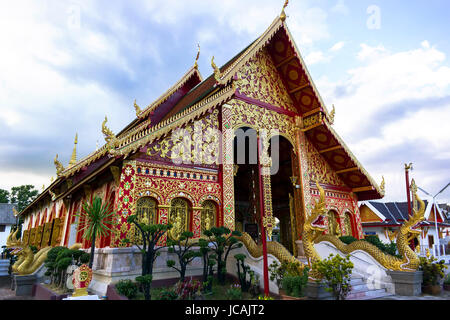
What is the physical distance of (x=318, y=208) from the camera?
625cm

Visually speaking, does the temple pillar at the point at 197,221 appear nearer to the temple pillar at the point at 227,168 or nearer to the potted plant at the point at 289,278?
the temple pillar at the point at 227,168

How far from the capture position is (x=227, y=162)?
9445mm

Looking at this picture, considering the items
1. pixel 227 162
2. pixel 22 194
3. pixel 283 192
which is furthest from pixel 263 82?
pixel 22 194

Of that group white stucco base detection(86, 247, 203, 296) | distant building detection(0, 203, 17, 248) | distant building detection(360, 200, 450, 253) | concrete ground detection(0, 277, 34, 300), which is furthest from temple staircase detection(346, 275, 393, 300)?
distant building detection(0, 203, 17, 248)

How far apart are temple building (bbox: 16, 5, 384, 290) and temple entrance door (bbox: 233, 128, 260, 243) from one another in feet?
0.22

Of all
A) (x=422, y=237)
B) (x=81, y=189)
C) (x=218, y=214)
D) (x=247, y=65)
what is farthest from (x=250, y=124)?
(x=422, y=237)

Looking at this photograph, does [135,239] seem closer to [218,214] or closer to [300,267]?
[218,214]

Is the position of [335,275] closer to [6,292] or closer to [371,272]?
[371,272]

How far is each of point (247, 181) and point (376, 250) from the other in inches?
319

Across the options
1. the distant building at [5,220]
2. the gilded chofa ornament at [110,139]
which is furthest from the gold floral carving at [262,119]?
the distant building at [5,220]

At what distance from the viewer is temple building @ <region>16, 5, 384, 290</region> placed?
7746mm

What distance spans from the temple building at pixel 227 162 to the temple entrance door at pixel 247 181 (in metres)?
0.07

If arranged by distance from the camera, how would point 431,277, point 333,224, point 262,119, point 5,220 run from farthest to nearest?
point 5,220, point 333,224, point 262,119, point 431,277

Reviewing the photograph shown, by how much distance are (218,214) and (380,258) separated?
4394mm
